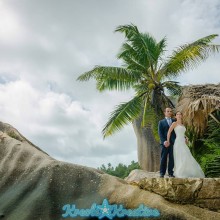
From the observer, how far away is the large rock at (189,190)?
558 centimetres

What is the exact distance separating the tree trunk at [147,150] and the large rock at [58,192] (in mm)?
14489

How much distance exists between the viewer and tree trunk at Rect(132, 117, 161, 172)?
20344 mm

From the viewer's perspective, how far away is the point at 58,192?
5.73 meters

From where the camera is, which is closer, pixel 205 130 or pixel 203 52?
pixel 205 130

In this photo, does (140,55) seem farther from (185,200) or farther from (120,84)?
(185,200)

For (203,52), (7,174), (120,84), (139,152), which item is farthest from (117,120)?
(7,174)

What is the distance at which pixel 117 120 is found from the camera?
14617 millimetres

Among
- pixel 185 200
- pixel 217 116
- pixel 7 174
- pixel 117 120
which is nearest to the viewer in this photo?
pixel 185 200

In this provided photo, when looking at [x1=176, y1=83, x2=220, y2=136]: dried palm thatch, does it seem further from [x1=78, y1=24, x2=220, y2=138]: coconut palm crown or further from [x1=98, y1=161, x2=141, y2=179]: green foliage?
[x1=98, y1=161, x2=141, y2=179]: green foliage

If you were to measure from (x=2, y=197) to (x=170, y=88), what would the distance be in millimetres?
11145

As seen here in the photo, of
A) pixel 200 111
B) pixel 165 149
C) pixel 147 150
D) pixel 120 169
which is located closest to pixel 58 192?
pixel 165 149

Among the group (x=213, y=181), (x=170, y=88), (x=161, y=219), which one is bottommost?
(x=161, y=219)

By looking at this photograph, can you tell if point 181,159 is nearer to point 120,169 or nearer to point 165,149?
point 165,149

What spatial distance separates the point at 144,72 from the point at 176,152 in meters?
8.43
